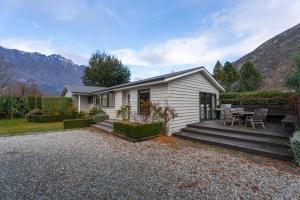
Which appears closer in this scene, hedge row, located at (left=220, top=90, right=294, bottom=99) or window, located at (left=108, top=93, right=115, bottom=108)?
hedge row, located at (left=220, top=90, right=294, bottom=99)

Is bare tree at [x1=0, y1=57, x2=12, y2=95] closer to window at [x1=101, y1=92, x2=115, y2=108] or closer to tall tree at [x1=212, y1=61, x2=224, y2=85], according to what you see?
window at [x1=101, y1=92, x2=115, y2=108]

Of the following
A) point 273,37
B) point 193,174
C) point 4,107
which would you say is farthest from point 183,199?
point 273,37

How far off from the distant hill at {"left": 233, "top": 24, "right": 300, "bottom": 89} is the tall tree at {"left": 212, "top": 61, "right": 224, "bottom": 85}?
17.1 metres

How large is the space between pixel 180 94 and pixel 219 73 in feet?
59.6

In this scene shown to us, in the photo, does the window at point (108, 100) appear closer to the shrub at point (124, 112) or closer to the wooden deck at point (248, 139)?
the shrub at point (124, 112)

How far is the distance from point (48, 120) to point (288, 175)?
57.3 ft

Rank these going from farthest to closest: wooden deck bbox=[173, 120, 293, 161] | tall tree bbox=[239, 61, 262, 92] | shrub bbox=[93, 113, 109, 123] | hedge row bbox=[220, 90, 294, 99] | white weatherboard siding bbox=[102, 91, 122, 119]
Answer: tall tree bbox=[239, 61, 262, 92], shrub bbox=[93, 113, 109, 123], white weatherboard siding bbox=[102, 91, 122, 119], hedge row bbox=[220, 90, 294, 99], wooden deck bbox=[173, 120, 293, 161]

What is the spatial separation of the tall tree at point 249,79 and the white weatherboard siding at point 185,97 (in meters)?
15.8

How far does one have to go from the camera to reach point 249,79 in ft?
81.1

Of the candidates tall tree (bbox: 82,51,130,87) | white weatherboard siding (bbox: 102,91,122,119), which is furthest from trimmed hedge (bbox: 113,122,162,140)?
tall tree (bbox: 82,51,130,87)

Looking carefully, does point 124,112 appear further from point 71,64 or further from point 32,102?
point 71,64

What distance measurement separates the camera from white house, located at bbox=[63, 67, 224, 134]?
9.25m

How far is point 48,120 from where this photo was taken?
53.2ft

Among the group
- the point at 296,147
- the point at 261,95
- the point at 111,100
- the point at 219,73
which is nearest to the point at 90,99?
the point at 111,100
